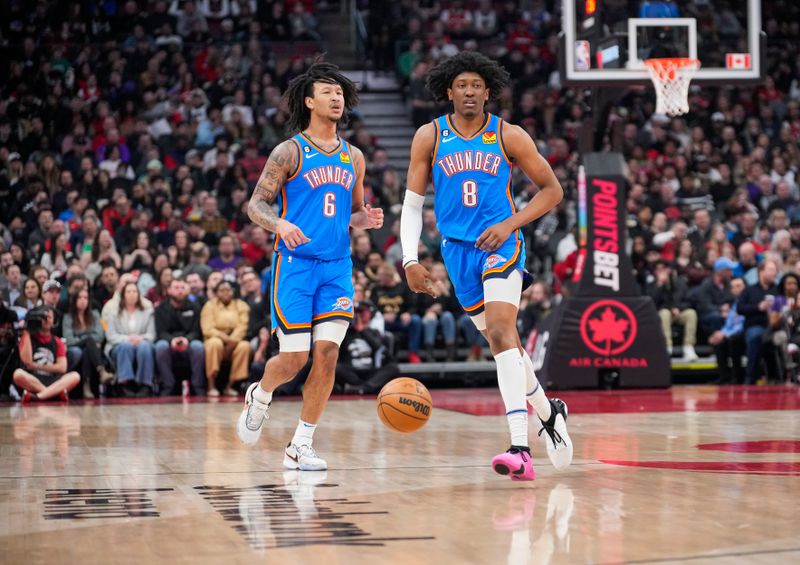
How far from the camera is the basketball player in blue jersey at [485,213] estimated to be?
5.91m

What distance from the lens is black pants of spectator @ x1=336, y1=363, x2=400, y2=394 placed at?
13.1 meters

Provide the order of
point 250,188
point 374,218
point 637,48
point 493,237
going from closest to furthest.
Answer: point 493,237 → point 374,218 → point 637,48 → point 250,188

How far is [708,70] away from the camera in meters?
12.2

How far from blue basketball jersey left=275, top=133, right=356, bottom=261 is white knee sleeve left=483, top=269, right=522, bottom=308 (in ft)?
3.29

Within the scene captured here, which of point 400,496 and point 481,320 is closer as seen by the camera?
point 400,496

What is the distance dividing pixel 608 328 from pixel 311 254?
678 centimetres

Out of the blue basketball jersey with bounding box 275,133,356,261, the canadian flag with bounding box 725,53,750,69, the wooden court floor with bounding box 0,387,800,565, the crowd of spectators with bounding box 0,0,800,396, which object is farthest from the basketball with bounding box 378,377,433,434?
the canadian flag with bounding box 725,53,750,69

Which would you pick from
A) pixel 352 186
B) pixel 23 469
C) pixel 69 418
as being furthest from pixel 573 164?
pixel 23 469

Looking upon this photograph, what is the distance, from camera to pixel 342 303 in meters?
6.54

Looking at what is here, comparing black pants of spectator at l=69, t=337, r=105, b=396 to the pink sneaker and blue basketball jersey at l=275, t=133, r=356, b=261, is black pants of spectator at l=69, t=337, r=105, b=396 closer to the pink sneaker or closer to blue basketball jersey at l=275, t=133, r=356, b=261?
blue basketball jersey at l=275, t=133, r=356, b=261

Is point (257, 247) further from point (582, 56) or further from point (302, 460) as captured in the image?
point (302, 460)

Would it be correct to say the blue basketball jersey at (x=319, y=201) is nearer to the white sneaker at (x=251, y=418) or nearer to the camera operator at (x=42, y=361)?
the white sneaker at (x=251, y=418)

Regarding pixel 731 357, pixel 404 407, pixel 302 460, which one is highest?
pixel 404 407

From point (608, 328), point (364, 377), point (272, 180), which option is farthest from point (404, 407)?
point (364, 377)
